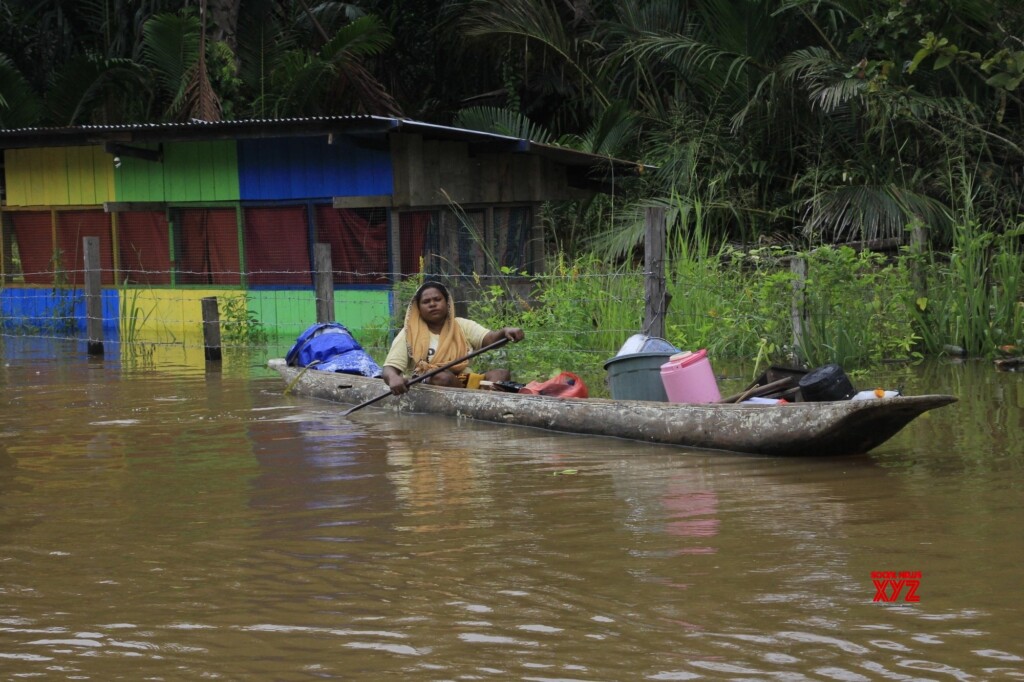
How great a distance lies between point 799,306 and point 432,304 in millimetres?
3361

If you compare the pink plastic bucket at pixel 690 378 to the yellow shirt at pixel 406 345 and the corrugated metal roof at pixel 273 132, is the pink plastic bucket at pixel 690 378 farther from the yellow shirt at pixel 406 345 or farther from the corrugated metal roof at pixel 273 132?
the corrugated metal roof at pixel 273 132

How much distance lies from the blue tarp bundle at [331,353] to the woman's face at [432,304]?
157cm

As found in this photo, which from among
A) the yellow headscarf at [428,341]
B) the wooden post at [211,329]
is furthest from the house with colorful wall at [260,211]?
the yellow headscarf at [428,341]

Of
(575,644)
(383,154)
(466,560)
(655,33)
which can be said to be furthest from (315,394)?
(655,33)

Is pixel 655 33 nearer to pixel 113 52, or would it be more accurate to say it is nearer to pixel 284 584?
pixel 113 52

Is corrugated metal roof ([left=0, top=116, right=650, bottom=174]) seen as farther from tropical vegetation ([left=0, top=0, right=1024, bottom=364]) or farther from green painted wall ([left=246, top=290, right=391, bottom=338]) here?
green painted wall ([left=246, top=290, right=391, bottom=338])

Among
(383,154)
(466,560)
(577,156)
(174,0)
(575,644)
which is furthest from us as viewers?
(174,0)

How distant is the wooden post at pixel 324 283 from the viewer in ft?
43.3

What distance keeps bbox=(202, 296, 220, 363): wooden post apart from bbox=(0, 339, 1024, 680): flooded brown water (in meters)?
4.63

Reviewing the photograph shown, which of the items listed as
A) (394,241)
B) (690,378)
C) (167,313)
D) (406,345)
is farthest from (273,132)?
(690,378)

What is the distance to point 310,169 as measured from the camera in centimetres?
1606

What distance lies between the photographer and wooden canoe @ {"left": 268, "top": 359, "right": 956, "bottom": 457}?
24.0 feet

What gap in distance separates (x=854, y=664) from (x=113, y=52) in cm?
2243

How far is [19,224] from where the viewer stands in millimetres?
18188
